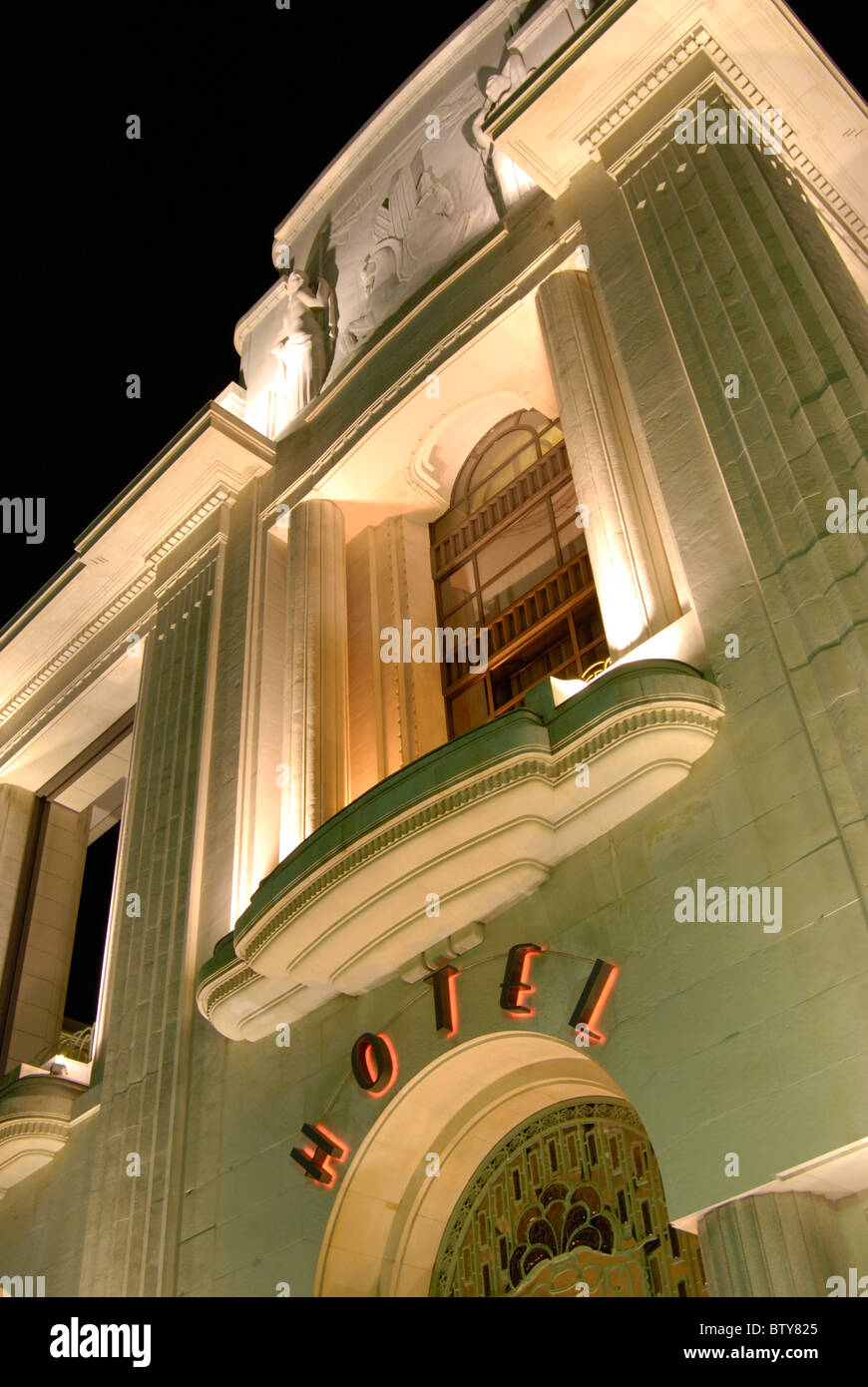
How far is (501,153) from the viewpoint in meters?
17.5

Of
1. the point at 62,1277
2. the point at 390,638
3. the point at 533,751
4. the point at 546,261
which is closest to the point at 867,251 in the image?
the point at 546,261

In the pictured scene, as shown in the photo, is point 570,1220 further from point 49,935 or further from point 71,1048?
point 49,935

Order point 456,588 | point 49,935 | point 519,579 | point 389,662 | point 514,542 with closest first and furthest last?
1. point 519,579
2. point 389,662
3. point 514,542
4. point 456,588
5. point 49,935

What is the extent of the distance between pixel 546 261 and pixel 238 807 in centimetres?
751

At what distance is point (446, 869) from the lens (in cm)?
1089

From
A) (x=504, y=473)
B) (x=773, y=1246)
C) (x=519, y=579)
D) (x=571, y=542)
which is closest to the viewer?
(x=773, y=1246)

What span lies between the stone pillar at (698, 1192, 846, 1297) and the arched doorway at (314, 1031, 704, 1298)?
2.58m

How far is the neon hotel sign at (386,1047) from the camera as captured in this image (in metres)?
10.6

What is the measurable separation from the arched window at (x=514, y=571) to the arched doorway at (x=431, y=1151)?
4.43 metres

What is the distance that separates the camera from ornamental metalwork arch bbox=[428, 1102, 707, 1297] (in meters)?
10.3

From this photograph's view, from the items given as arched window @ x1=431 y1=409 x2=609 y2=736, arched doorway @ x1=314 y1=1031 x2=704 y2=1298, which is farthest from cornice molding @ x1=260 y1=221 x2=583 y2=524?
arched doorway @ x1=314 y1=1031 x2=704 y2=1298

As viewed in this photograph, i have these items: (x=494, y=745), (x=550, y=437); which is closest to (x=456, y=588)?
(x=550, y=437)

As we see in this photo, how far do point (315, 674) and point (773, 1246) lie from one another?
896cm

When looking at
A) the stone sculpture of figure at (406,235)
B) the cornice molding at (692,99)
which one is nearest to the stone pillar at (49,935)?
the stone sculpture of figure at (406,235)
